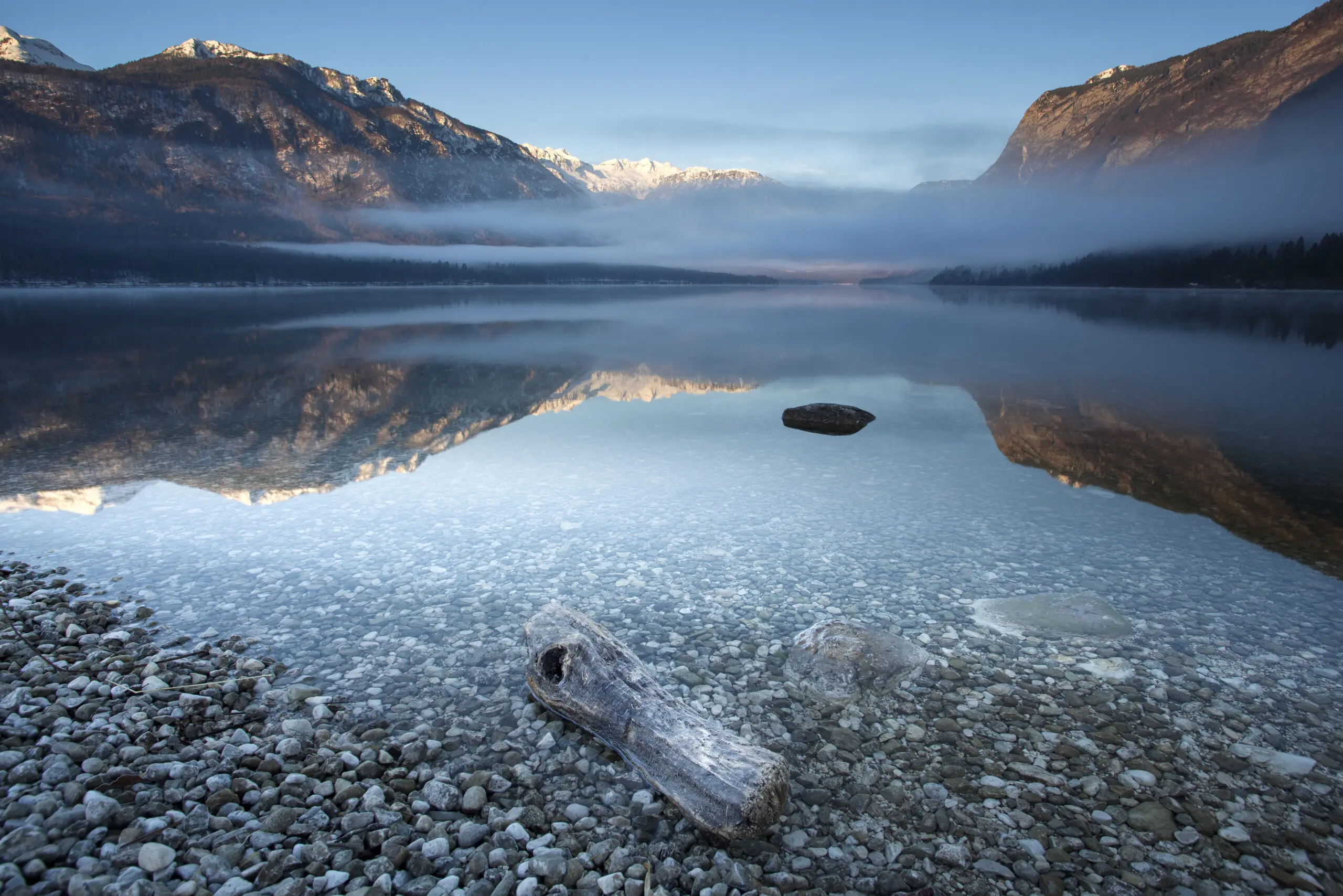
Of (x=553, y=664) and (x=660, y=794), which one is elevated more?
(x=553, y=664)

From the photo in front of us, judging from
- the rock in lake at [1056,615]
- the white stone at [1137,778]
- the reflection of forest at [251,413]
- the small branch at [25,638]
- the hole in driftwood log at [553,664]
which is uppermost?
the hole in driftwood log at [553,664]

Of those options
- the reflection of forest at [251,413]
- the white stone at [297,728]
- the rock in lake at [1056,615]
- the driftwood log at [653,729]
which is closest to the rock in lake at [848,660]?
the rock in lake at [1056,615]

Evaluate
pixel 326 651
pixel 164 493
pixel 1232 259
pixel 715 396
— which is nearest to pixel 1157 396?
pixel 715 396

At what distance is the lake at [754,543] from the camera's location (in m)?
7.55

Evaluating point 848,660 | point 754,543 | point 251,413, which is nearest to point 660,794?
point 848,660

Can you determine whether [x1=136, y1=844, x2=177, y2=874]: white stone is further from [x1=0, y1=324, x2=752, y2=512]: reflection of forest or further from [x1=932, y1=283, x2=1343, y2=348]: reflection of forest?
[x1=932, y1=283, x2=1343, y2=348]: reflection of forest

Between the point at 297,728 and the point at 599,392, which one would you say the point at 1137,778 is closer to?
the point at 297,728

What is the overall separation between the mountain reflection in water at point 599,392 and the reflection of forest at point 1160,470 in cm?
9

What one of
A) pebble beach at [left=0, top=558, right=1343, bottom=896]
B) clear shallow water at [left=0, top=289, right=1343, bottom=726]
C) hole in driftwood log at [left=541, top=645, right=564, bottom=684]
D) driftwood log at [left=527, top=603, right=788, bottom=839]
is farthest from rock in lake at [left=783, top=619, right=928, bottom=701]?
Result: hole in driftwood log at [left=541, top=645, right=564, bottom=684]

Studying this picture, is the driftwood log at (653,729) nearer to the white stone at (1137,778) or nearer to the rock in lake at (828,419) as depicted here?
the white stone at (1137,778)

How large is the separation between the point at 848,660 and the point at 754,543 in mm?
4623

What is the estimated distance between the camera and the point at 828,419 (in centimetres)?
2316

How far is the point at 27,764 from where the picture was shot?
20.2 ft

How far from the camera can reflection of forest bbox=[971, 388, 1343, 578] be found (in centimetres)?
1325
